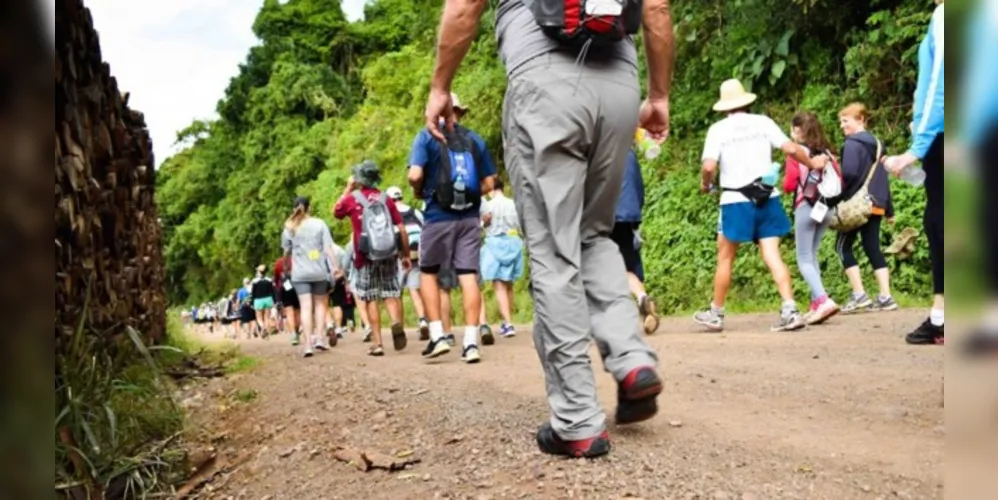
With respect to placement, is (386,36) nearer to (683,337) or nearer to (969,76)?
(683,337)

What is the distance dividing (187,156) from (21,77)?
172 ft

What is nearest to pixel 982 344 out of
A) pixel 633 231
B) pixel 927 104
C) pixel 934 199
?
pixel 927 104

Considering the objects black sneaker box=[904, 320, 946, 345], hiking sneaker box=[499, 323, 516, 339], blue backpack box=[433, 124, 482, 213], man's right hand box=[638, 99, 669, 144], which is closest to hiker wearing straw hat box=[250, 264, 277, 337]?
hiking sneaker box=[499, 323, 516, 339]

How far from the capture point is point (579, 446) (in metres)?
2.64

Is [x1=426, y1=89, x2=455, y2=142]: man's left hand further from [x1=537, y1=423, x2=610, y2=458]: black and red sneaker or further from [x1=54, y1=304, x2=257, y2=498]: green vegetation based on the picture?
[x1=54, y1=304, x2=257, y2=498]: green vegetation

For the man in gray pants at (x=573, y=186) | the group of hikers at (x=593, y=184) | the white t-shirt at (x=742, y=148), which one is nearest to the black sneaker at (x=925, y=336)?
the group of hikers at (x=593, y=184)

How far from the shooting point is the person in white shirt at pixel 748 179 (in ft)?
20.6

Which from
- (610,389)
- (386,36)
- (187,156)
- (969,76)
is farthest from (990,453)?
(187,156)

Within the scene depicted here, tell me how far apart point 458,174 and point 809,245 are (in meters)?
3.00

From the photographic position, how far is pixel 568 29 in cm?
271

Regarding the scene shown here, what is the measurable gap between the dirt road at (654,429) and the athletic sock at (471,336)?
0.18 meters

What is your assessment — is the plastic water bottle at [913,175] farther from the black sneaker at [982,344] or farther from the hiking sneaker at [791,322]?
the black sneaker at [982,344]

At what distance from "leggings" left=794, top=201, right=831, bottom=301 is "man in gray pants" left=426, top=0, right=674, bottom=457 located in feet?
13.9

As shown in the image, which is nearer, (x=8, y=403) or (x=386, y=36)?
(x=8, y=403)
